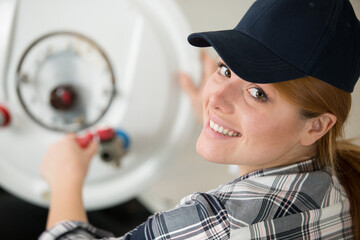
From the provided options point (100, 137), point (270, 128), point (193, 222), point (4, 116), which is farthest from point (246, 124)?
point (4, 116)

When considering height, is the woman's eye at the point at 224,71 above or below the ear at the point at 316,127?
above

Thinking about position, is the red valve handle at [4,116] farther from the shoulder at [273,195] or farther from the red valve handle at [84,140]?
the shoulder at [273,195]

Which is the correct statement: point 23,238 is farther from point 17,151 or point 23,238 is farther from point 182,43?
point 182,43

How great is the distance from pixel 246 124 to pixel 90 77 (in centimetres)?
42

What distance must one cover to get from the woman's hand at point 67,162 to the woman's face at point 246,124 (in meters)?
0.29

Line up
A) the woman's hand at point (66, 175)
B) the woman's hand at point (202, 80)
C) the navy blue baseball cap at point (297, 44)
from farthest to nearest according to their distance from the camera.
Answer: the woman's hand at point (202, 80), the woman's hand at point (66, 175), the navy blue baseball cap at point (297, 44)

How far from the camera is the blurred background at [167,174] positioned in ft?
2.35

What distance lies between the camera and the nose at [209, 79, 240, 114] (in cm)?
52

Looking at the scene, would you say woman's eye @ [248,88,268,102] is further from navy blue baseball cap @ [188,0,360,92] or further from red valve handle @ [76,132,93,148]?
red valve handle @ [76,132,93,148]

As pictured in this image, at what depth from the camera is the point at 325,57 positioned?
478 mm

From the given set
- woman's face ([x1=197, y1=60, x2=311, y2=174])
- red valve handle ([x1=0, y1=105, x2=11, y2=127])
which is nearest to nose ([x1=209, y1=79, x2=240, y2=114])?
woman's face ([x1=197, y1=60, x2=311, y2=174])

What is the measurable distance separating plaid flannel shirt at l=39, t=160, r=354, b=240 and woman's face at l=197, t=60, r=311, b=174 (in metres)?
0.04

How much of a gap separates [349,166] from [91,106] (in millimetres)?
510

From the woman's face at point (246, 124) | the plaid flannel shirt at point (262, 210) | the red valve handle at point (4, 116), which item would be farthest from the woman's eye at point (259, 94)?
the red valve handle at point (4, 116)
